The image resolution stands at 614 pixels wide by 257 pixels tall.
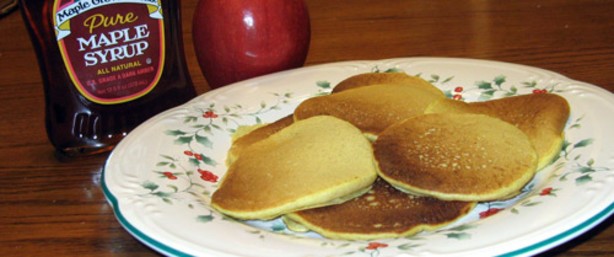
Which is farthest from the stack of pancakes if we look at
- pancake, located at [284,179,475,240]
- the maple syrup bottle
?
the maple syrup bottle

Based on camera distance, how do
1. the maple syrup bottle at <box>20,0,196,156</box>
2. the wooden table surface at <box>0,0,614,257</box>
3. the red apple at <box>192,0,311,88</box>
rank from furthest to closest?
the red apple at <box>192,0,311,88</box>, the maple syrup bottle at <box>20,0,196,156</box>, the wooden table surface at <box>0,0,614,257</box>

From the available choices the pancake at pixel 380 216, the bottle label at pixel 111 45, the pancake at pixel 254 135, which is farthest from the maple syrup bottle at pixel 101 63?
the pancake at pixel 380 216

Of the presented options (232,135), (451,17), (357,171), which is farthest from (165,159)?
(451,17)

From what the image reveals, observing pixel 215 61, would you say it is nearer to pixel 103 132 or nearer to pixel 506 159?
pixel 103 132

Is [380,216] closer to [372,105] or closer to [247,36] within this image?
[372,105]

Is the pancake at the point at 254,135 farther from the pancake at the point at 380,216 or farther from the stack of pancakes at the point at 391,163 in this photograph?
the pancake at the point at 380,216

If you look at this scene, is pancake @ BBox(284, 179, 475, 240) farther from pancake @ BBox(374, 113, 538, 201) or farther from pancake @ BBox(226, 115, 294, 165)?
pancake @ BBox(226, 115, 294, 165)
